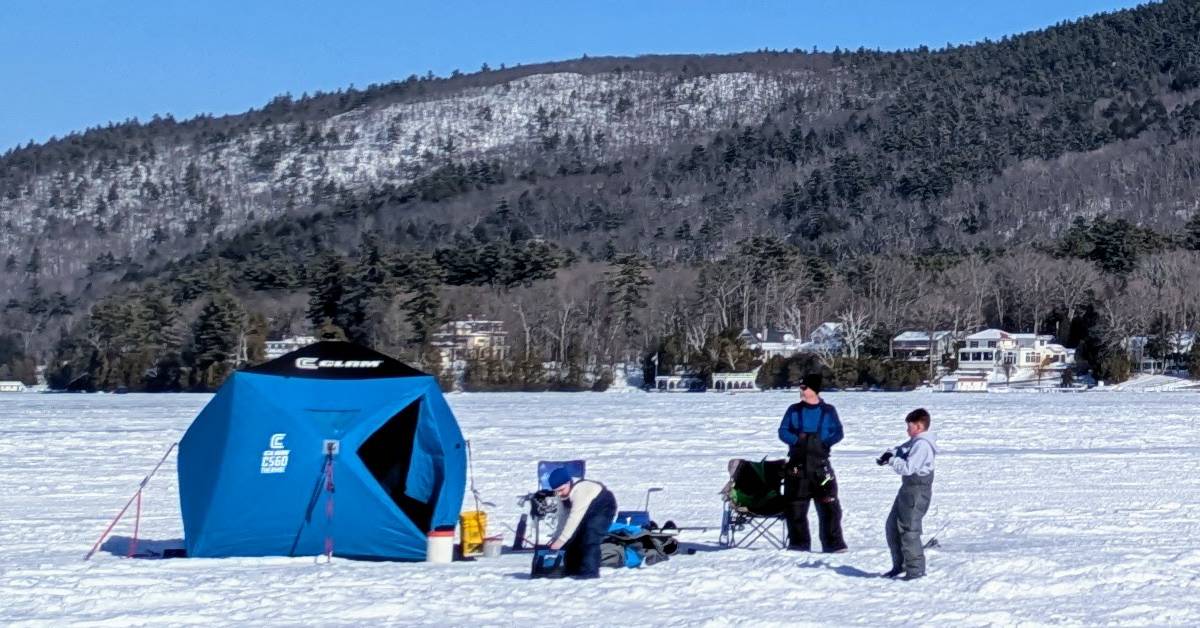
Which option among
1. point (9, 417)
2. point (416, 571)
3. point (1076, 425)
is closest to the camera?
point (416, 571)

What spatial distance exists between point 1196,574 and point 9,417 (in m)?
33.8

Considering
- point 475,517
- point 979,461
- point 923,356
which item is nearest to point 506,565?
point 475,517

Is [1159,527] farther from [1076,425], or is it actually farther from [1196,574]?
[1076,425]

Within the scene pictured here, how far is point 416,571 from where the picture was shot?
36.5 feet

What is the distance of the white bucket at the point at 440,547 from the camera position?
11633 millimetres

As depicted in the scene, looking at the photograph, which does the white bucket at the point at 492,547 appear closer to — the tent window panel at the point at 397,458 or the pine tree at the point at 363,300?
the tent window panel at the point at 397,458

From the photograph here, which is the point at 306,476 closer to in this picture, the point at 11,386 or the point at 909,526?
the point at 909,526

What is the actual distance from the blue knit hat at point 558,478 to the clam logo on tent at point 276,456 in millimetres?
2129

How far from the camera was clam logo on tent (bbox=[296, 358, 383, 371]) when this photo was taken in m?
12.3

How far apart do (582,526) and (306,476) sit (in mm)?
2402

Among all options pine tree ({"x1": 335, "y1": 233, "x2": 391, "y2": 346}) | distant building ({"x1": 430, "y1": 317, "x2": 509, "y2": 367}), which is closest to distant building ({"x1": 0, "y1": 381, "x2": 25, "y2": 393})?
pine tree ({"x1": 335, "y1": 233, "x2": 391, "y2": 346})

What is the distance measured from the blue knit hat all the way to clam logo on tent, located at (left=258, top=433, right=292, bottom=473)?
2129 millimetres

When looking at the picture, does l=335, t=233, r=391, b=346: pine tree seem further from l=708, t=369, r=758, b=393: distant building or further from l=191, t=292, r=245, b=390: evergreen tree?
l=708, t=369, r=758, b=393: distant building

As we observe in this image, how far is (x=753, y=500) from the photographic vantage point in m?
12.0
